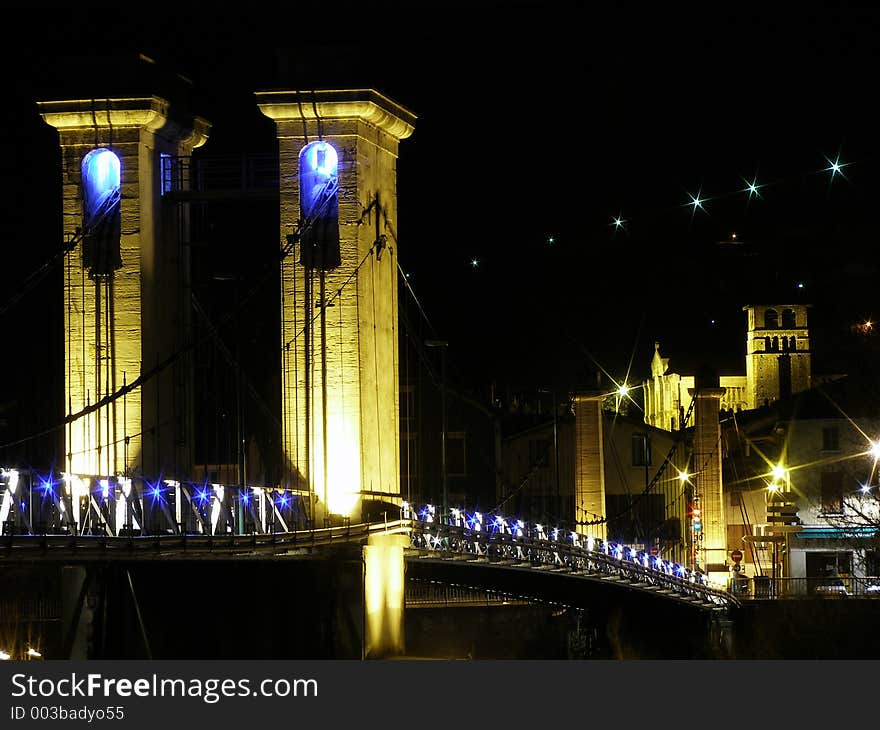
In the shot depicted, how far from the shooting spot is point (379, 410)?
39.2 meters

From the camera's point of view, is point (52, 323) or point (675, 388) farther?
point (675, 388)

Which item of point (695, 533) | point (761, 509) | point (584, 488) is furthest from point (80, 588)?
point (761, 509)

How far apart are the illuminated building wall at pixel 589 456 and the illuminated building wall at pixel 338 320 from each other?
16.7 meters

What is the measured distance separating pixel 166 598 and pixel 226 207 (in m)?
10.2

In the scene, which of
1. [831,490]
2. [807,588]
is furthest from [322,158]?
[831,490]

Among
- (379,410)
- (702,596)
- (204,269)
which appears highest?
(204,269)

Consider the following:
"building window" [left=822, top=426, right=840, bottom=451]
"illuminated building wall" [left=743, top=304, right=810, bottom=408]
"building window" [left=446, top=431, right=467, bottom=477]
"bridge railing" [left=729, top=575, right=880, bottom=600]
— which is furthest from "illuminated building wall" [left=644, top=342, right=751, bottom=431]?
"bridge railing" [left=729, top=575, right=880, bottom=600]

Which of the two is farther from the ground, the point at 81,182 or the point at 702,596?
the point at 81,182

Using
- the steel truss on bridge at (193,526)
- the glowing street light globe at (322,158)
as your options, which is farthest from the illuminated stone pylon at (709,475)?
the glowing street light globe at (322,158)

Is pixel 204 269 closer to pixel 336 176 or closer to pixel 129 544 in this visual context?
pixel 336 176

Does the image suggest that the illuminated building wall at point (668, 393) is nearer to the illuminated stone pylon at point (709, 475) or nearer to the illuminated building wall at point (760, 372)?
the illuminated building wall at point (760, 372)

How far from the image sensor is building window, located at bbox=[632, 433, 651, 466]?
7219 cm

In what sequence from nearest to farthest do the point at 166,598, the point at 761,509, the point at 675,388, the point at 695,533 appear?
the point at 166,598
the point at 695,533
the point at 761,509
the point at 675,388

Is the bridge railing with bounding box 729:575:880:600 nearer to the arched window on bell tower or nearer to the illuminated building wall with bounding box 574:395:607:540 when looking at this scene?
the illuminated building wall with bounding box 574:395:607:540
